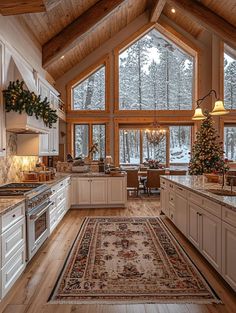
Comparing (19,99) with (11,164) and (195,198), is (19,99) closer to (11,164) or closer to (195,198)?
(11,164)

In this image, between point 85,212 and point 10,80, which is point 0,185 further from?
point 85,212

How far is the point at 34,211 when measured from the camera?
321 centimetres

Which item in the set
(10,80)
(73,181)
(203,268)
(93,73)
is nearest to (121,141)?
(93,73)

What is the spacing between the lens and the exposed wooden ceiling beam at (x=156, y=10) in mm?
8219

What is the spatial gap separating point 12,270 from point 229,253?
2.20 m

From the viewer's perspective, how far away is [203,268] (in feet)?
10.5

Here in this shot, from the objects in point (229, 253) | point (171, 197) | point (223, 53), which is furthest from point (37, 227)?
point (223, 53)

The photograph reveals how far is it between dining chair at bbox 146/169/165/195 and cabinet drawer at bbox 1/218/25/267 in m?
5.76

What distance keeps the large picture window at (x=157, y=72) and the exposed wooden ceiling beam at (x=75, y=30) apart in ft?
11.8

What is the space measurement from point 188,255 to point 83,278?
5.05 feet

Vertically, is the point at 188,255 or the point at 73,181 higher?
the point at 73,181

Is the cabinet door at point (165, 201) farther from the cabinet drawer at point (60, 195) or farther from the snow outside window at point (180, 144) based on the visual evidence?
the snow outside window at point (180, 144)

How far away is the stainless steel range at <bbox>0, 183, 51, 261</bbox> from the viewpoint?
120 inches

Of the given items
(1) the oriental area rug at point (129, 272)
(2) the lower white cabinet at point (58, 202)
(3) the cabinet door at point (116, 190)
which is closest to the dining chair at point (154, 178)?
(3) the cabinet door at point (116, 190)
